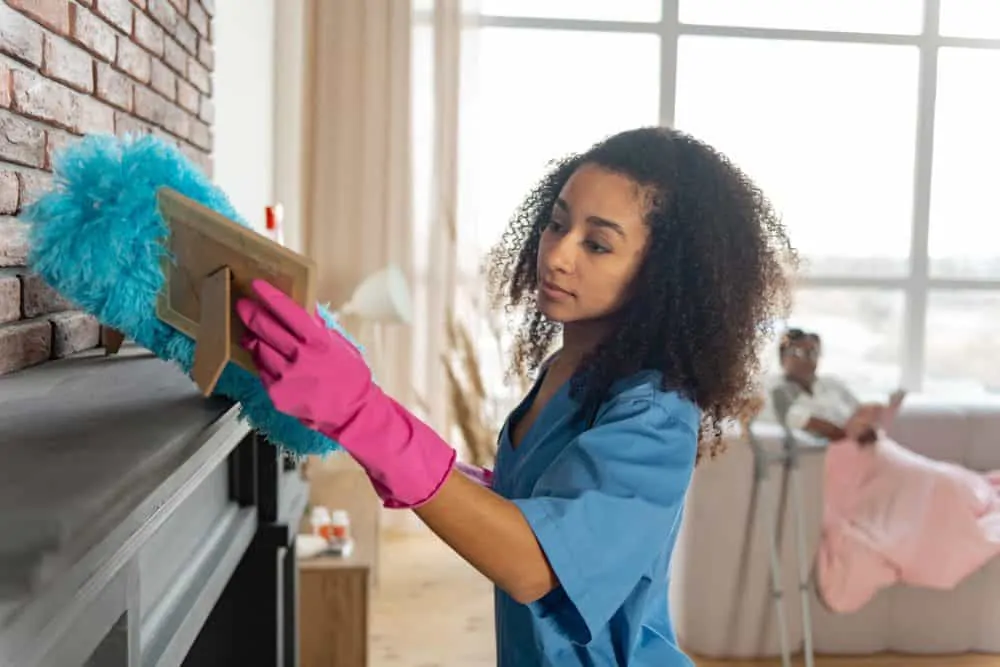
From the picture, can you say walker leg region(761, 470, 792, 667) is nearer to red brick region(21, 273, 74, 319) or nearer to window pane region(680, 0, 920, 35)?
red brick region(21, 273, 74, 319)

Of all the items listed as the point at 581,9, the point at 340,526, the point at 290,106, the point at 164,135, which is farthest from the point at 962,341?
the point at 164,135

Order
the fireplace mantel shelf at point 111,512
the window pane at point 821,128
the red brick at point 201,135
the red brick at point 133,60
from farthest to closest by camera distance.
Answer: the window pane at point 821,128 < the red brick at point 201,135 < the red brick at point 133,60 < the fireplace mantel shelf at point 111,512

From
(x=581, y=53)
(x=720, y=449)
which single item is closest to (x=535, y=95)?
(x=581, y=53)

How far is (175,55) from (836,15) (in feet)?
9.77

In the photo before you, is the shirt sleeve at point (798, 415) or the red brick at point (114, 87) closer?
the red brick at point (114, 87)

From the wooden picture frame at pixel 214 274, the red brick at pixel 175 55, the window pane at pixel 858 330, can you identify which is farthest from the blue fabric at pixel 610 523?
the window pane at pixel 858 330

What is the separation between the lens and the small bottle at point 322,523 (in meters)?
2.33

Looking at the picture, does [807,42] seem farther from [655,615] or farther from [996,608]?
[655,615]

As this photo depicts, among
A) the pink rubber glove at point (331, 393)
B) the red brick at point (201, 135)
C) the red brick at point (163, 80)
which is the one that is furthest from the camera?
the red brick at point (201, 135)

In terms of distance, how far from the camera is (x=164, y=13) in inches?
67.8

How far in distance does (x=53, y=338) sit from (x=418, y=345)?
2.56 metres

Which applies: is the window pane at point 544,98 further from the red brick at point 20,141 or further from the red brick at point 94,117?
the red brick at point 20,141

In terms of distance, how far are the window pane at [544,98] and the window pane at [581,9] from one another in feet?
0.22

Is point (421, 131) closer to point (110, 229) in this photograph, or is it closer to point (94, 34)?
point (94, 34)
